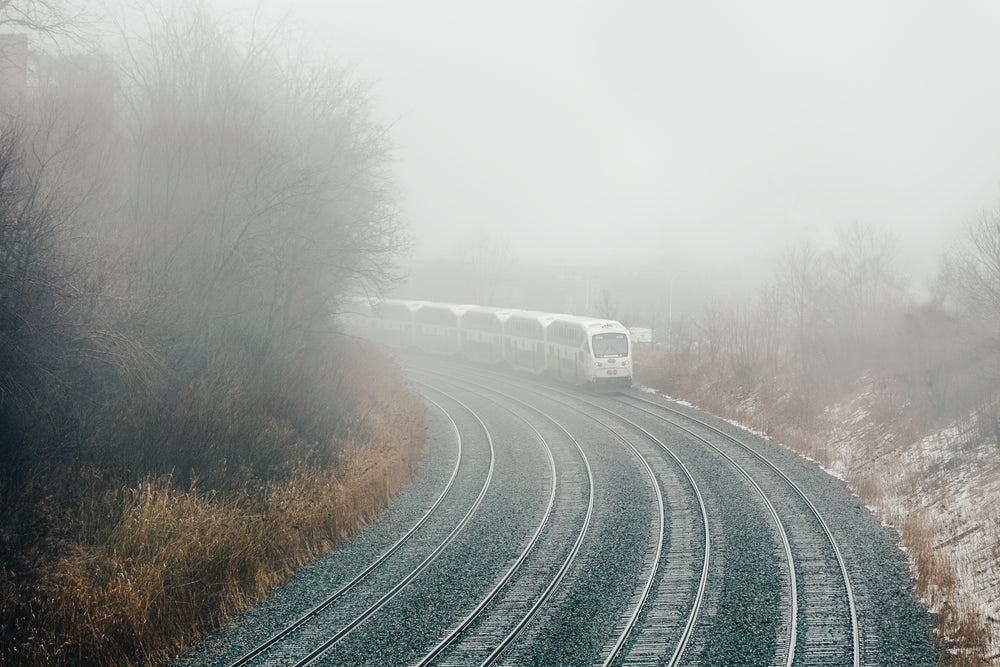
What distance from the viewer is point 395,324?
5034cm

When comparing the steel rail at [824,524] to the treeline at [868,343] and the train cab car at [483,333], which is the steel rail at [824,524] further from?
the train cab car at [483,333]

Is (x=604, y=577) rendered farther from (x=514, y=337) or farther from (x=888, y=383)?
(x=514, y=337)

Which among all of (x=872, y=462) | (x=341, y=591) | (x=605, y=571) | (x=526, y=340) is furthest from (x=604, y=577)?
(x=526, y=340)

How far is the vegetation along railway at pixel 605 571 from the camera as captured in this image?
9.20m

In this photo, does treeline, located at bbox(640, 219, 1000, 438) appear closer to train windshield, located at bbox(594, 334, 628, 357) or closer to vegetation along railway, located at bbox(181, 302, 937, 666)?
train windshield, located at bbox(594, 334, 628, 357)

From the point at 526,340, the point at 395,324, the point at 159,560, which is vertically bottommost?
the point at 159,560

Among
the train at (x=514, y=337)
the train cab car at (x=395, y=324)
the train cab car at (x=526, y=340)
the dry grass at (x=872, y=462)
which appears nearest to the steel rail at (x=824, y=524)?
the dry grass at (x=872, y=462)

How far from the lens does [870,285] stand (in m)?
30.6

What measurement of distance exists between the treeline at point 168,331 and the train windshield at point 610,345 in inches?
394

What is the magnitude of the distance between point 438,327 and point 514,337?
8531 millimetres

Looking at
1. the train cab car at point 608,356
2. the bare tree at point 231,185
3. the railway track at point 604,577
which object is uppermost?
the bare tree at point 231,185

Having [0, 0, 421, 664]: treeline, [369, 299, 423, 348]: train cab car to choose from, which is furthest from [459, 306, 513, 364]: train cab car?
[0, 0, 421, 664]: treeline

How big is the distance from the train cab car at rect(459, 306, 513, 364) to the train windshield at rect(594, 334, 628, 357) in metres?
8.88

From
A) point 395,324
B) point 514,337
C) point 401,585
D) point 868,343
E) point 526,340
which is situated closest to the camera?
point 401,585
